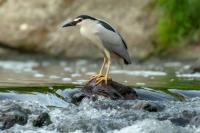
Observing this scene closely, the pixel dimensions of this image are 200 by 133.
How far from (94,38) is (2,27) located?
8.32 metres

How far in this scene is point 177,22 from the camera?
560 inches

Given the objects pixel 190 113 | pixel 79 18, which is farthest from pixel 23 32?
pixel 190 113

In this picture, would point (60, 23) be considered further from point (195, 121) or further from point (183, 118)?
point (195, 121)

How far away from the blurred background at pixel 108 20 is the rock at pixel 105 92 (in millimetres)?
6309

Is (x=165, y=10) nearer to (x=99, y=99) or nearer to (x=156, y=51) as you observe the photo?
(x=156, y=51)

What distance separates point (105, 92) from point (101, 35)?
2.06 ft

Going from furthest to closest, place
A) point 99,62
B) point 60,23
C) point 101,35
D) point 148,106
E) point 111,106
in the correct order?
point 60,23, point 99,62, point 101,35, point 111,106, point 148,106

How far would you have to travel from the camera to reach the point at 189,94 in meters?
7.96

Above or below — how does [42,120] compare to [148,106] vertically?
below

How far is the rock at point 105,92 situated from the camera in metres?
7.36

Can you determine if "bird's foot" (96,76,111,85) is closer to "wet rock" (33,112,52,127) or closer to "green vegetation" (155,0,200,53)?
"wet rock" (33,112,52,127)

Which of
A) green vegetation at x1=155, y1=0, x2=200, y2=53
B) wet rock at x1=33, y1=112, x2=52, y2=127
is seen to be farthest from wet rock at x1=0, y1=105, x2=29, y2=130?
green vegetation at x1=155, y1=0, x2=200, y2=53

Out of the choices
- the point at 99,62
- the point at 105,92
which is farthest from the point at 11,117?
the point at 99,62

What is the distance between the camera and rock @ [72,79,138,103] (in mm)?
7355
